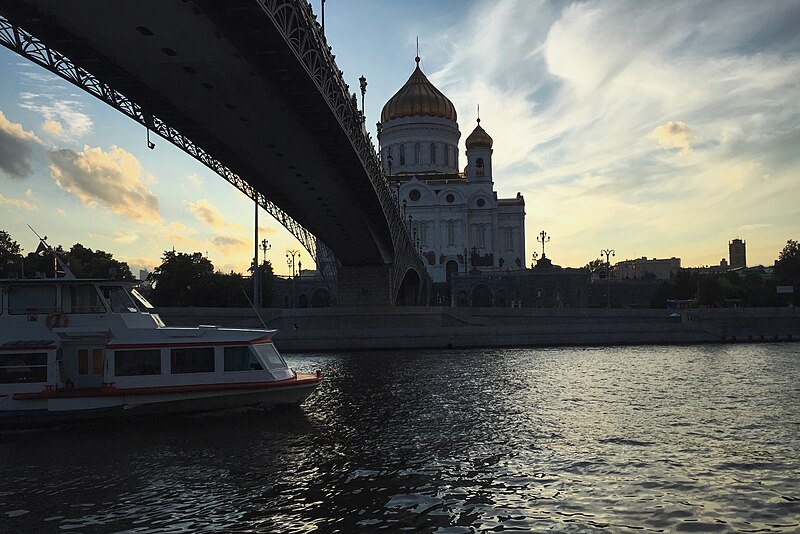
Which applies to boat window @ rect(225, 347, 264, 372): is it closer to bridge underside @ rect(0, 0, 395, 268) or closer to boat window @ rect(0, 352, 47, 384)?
boat window @ rect(0, 352, 47, 384)

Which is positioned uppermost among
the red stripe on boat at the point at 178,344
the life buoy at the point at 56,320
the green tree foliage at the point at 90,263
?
the green tree foliage at the point at 90,263

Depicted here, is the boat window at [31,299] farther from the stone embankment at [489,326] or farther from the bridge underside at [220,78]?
the stone embankment at [489,326]

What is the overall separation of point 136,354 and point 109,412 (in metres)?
1.63

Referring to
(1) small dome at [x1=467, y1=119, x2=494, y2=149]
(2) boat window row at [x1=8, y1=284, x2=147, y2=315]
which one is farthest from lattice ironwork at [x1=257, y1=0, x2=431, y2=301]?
(1) small dome at [x1=467, y1=119, x2=494, y2=149]

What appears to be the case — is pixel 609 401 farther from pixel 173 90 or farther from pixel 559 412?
pixel 173 90

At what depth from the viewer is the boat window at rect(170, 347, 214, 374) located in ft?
66.5

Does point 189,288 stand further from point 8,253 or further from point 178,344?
point 178,344

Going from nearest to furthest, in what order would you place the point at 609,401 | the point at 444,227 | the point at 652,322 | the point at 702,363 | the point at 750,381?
the point at 609,401 < the point at 750,381 < the point at 702,363 < the point at 652,322 < the point at 444,227

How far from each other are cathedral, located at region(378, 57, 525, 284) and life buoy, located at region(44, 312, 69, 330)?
85.9 meters

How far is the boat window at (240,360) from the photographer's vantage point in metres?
20.7

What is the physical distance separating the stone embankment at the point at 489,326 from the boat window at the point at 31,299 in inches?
1127

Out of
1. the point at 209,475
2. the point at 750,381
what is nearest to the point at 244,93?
the point at 209,475

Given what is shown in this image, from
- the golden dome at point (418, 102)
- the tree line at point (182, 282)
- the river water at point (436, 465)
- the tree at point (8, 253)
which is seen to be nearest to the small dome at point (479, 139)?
the golden dome at point (418, 102)

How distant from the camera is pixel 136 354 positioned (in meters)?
20.0
